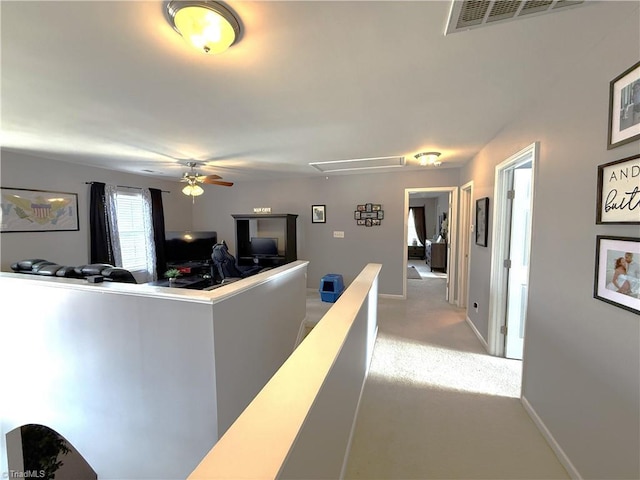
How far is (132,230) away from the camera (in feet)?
16.4

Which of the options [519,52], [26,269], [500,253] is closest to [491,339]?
[500,253]

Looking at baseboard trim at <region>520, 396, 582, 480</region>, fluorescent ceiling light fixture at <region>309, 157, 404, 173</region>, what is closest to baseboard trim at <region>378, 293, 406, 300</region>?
Answer: fluorescent ceiling light fixture at <region>309, 157, 404, 173</region>

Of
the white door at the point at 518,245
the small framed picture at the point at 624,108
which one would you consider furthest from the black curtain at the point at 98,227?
the small framed picture at the point at 624,108

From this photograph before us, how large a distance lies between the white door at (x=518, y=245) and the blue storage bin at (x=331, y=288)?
8.54ft

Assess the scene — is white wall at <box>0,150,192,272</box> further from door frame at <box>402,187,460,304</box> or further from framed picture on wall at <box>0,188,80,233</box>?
door frame at <box>402,187,460,304</box>

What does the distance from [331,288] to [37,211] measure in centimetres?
447

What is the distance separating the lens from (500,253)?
2.72m

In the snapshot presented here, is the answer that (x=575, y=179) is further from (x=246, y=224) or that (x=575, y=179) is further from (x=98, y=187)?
(x=98, y=187)

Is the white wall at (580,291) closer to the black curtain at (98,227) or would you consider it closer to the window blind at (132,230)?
the black curtain at (98,227)

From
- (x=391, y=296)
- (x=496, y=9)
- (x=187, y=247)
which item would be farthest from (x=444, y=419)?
(x=187, y=247)

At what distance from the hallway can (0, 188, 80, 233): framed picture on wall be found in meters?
4.77

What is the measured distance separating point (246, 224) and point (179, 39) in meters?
4.49

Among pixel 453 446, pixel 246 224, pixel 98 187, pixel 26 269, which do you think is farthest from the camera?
pixel 246 224

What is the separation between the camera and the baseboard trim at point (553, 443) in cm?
147
